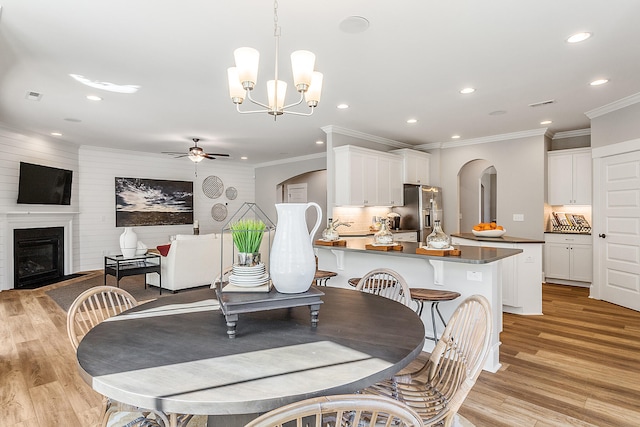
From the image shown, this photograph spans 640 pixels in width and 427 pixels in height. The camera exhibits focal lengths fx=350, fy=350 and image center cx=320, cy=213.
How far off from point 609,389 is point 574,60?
2780mm

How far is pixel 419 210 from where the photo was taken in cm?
652

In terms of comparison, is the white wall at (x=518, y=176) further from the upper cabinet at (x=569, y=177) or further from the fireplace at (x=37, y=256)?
the fireplace at (x=37, y=256)

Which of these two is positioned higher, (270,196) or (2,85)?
(2,85)

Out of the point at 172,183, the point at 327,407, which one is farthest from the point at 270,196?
the point at 327,407

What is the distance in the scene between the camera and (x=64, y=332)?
12.1ft

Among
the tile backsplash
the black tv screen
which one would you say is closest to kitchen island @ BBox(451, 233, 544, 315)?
the tile backsplash

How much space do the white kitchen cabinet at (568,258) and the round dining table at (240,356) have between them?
5.65 meters

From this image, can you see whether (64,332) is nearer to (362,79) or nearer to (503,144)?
(362,79)

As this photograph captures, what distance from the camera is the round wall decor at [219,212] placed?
31.0 feet

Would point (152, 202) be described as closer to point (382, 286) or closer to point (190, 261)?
point (190, 261)

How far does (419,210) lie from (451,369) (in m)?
5.29

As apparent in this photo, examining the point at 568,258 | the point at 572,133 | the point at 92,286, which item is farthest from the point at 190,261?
the point at 572,133

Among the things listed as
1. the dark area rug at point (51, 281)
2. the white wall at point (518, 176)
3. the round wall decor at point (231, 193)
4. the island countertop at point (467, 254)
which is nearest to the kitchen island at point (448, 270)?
the island countertop at point (467, 254)

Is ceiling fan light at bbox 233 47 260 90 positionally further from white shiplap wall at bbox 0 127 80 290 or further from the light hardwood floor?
white shiplap wall at bbox 0 127 80 290
